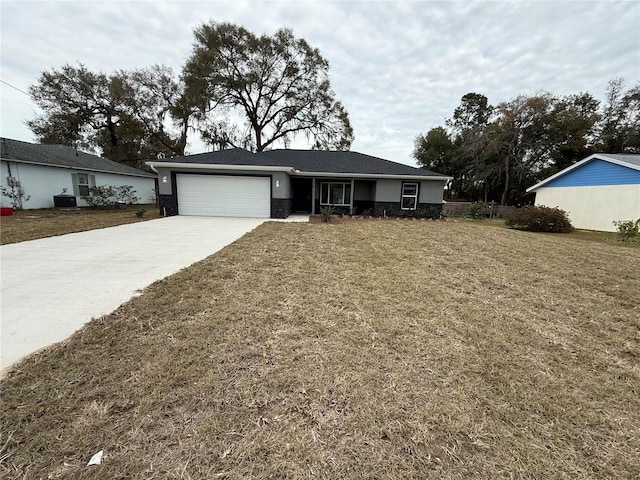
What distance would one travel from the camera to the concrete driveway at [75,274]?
2756 mm

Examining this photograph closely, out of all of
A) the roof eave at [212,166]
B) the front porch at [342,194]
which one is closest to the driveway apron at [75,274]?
the roof eave at [212,166]

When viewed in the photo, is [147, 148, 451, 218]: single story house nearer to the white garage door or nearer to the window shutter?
the white garage door

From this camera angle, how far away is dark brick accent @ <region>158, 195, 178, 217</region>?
40.0 feet

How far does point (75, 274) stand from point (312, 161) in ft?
42.2

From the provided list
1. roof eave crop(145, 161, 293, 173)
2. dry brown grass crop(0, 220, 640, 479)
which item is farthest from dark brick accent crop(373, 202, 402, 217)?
dry brown grass crop(0, 220, 640, 479)

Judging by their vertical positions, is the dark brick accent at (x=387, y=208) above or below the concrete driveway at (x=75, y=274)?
above

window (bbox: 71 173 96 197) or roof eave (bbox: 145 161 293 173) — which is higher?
roof eave (bbox: 145 161 293 173)

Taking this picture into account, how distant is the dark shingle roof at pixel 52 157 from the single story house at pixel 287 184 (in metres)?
7.93

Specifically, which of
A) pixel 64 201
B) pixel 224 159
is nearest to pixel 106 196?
pixel 64 201

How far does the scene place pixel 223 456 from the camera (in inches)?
58.6

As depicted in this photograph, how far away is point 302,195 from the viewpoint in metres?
16.1

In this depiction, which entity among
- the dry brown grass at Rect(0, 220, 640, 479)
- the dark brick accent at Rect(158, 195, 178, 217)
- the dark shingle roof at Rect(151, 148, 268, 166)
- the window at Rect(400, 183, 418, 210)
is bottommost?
the dry brown grass at Rect(0, 220, 640, 479)

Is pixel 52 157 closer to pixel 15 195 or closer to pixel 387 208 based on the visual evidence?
pixel 15 195

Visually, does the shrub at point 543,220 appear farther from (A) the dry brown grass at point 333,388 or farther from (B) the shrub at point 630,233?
(A) the dry brown grass at point 333,388
